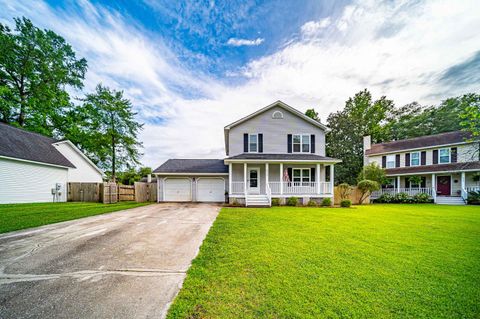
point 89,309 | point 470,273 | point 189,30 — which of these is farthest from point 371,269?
point 189,30

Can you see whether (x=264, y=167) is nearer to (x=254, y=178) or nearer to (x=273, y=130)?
(x=254, y=178)

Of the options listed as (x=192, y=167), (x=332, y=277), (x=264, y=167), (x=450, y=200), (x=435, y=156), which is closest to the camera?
(x=332, y=277)

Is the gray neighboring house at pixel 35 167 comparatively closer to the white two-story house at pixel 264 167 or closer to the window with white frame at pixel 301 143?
the white two-story house at pixel 264 167

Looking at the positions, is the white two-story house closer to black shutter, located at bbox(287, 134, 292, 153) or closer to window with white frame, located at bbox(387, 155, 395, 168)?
black shutter, located at bbox(287, 134, 292, 153)

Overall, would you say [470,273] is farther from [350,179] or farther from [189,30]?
[350,179]

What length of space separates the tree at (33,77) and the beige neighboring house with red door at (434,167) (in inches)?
1402

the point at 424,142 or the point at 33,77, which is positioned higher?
the point at 33,77

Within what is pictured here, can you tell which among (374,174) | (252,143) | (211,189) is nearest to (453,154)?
(374,174)

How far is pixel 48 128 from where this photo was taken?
19.7m

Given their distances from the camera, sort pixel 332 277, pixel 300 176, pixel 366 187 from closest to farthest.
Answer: pixel 332 277, pixel 300 176, pixel 366 187

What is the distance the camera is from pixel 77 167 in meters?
16.8

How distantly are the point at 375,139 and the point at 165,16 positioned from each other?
33382 mm

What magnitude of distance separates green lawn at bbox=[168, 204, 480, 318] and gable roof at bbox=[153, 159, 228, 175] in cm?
1047

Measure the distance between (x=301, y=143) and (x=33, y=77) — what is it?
89.7 ft
